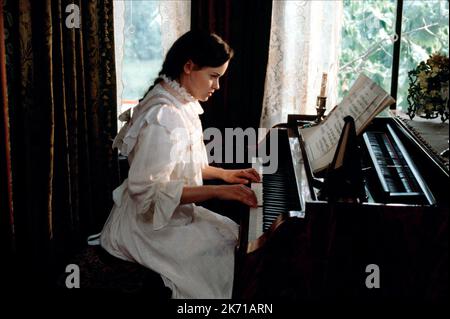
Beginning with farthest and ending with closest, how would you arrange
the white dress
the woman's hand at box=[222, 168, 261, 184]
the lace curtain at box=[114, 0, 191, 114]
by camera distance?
the lace curtain at box=[114, 0, 191, 114] < the woman's hand at box=[222, 168, 261, 184] < the white dress

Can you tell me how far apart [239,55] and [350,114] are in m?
1.64

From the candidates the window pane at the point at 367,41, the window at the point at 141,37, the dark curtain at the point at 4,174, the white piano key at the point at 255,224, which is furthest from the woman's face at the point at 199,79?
the window pane at the point at 367,41

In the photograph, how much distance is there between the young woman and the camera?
77.7 inches

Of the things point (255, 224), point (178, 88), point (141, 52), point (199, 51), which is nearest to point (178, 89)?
point (178, 88)

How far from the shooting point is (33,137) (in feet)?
8.80

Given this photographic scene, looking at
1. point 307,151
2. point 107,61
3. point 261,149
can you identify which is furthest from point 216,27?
point 307,151

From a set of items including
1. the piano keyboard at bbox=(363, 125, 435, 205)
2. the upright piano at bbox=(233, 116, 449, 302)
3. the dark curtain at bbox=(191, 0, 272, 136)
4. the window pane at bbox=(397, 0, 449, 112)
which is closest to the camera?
the upright piano at bbox=(233, 116, 449, 302)

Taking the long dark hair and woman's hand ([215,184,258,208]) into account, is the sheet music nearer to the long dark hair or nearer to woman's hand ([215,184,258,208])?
woman's hand ([215,184,258,208])

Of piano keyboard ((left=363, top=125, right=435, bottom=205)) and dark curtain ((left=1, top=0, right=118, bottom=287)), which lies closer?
piano keyboard ((left=363, top=125, right=435, bottom=205))

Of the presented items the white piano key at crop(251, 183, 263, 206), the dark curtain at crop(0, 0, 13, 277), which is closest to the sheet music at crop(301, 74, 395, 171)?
the white piano key at crop(251, 183, 263, 206)

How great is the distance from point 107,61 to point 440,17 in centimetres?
201

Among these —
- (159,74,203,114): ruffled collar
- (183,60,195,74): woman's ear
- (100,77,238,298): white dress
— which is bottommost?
(100,77,238,298): white dress

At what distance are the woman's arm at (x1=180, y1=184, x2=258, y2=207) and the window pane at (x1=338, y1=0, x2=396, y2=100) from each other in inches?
74.7

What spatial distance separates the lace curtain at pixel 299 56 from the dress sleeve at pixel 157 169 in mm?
1587
